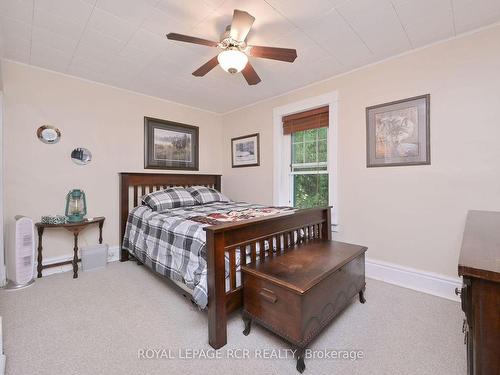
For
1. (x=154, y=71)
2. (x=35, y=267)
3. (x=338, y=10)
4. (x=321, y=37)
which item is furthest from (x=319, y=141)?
(x=35, y=267)

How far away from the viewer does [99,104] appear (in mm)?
3133

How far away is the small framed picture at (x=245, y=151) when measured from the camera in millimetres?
3873

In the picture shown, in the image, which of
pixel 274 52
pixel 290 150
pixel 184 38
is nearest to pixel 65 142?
pixel 184 38

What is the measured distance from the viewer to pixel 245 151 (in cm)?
405

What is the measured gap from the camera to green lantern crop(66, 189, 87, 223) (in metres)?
2.88

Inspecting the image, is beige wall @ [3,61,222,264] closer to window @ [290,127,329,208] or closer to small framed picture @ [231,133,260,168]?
small framed picture @ [231,133,260,168]

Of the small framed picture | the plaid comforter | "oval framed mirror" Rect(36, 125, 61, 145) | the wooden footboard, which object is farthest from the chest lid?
"oval framed mirror" Rect(36, 125, 61, 145)

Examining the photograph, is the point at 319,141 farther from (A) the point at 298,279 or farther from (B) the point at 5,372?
(B) the point at 5,372

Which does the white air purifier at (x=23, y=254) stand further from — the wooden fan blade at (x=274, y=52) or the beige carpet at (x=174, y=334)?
the wooden fan blade at (x=274, y=52)

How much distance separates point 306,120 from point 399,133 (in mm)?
1181

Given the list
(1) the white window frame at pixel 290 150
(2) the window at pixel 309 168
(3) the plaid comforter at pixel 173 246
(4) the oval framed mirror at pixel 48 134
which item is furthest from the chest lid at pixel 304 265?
(4) the oval framed mirror at pixel 48 134

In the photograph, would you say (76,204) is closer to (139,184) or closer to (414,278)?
(139,184)

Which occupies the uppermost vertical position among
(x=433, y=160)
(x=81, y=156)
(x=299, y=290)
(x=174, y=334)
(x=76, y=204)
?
(x=81, y=156)

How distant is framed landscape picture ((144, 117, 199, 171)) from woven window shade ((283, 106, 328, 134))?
1598 millimetres
